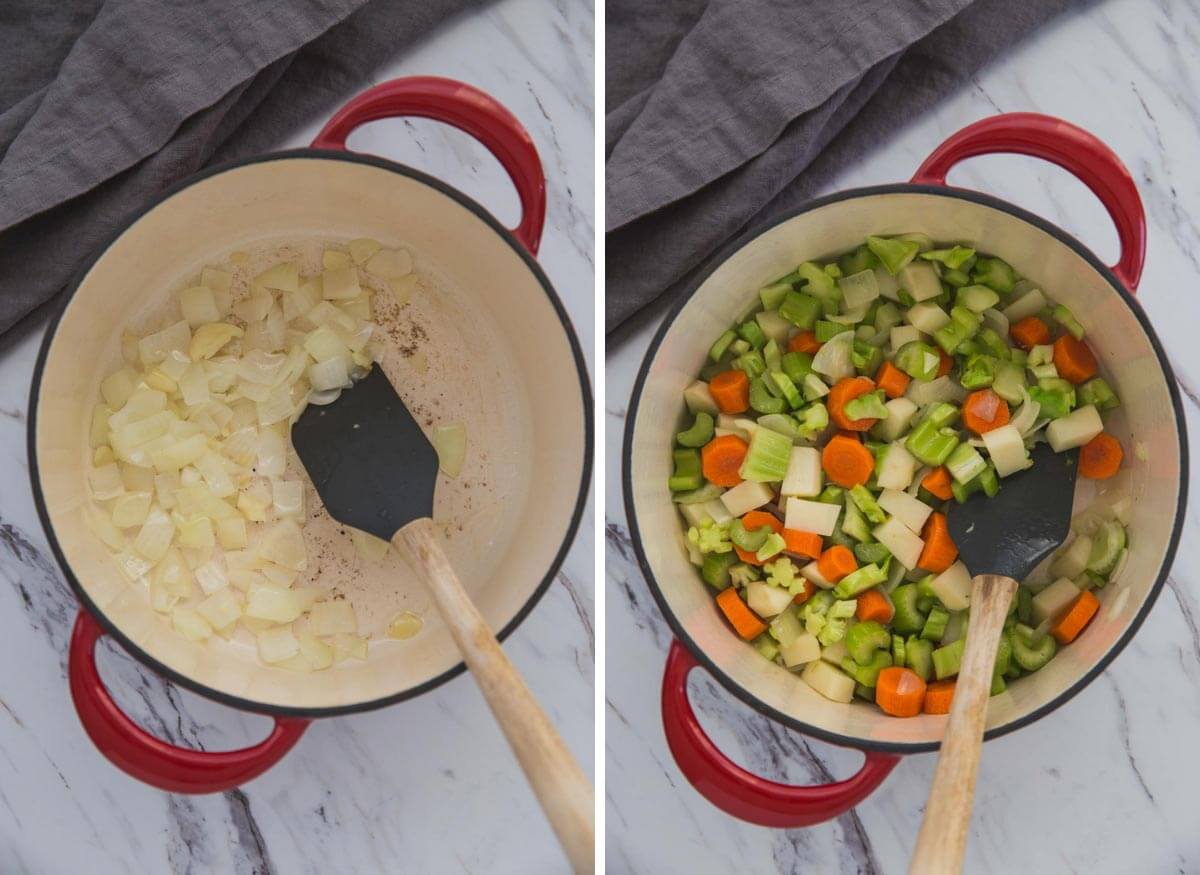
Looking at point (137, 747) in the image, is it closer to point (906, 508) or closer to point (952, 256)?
point (906, 508)

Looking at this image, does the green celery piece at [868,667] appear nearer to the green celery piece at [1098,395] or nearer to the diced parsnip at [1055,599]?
the diced parsnip at [1055,599]

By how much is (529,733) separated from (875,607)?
0.48 metres

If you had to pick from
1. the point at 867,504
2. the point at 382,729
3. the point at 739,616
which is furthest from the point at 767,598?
the point at 382,729

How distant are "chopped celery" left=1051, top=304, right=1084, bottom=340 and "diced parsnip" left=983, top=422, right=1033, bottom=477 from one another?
124mm

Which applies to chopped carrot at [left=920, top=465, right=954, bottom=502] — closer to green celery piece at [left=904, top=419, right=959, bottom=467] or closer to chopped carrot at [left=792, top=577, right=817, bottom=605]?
green celery piece at [left=904, top=419, right=959, bottom=467]

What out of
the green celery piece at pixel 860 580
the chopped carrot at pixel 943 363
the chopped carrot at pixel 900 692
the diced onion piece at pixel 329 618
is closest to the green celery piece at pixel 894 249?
the chopped carrot at pixel 943 363

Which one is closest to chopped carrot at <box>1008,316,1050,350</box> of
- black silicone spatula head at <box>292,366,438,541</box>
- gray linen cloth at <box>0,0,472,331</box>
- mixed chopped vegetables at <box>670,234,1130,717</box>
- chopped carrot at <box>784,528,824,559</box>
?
mixed chopped vegetables at <box>670,234,1130,717</box>

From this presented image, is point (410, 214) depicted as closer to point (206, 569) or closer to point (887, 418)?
point (206, 569)

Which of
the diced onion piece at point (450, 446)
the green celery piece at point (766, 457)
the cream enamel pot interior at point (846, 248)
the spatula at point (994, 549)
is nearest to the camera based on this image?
the spatula at point (994, 549)

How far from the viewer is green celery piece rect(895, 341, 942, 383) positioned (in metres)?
1.12

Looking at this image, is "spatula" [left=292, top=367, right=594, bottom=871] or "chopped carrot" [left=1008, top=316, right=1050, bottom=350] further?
"chopped carrot" [left=1008, top=316, right=1050, bottom=350]

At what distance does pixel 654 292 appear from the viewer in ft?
3.90

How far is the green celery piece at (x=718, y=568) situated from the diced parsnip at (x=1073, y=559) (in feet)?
1.13

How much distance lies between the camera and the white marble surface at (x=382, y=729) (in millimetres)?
1204
